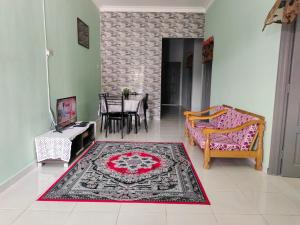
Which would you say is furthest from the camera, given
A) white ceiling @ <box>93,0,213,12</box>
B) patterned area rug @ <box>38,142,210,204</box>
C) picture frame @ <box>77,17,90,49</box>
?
white ceiling @ <box>93,0,213,12</box>

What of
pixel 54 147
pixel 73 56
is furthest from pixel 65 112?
pixel 73 56

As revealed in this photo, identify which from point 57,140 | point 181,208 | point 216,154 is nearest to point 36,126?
point 57,140

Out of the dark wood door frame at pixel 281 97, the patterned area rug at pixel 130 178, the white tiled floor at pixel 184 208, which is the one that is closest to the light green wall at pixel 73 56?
the patterned area rug at pixel 130 178

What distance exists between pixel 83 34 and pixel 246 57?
3518 millimetres

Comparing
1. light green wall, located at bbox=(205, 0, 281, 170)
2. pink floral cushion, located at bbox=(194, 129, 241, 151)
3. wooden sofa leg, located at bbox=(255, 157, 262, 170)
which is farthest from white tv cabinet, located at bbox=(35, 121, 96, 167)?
light green wall, located at bbox=(205, 0, 281, 170)

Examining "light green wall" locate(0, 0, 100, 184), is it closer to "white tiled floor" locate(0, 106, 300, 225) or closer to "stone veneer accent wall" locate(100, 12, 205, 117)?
"white tiled floor" locate(0, 106, 300, 225)

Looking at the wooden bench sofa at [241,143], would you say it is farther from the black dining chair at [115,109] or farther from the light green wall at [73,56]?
the light green wall at [73,56]

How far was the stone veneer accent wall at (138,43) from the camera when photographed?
266 inches

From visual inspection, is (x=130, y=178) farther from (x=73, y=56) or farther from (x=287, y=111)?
(x=73, y=56)

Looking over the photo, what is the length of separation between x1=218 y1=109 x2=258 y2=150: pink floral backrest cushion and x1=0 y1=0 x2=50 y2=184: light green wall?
2.92 m

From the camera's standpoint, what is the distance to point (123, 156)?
11.8 ft

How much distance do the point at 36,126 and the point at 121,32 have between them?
4615mm

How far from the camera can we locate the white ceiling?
6.17 meters

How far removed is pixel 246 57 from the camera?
362 cm
